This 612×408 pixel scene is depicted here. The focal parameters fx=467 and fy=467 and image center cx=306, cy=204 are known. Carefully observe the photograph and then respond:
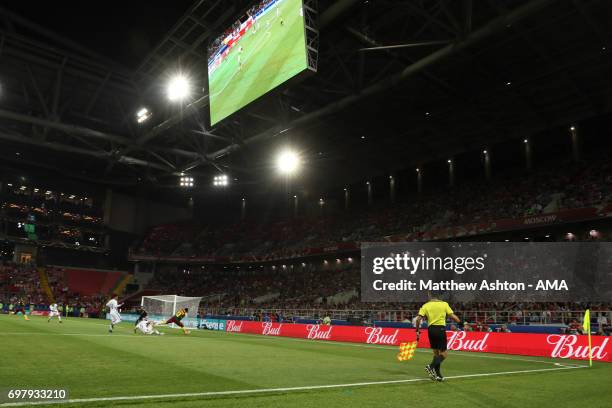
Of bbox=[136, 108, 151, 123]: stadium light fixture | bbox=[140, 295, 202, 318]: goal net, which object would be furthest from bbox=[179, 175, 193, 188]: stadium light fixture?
bbox=[136, 108, 151, 123]: stadium light fixture

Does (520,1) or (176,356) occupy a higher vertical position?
(520,1)

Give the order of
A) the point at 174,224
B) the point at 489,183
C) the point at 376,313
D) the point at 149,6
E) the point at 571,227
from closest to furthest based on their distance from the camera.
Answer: the point at 149,6 < the point at 571,227 < the point at 376,313 < the point at 489,183 < the point at 174,224

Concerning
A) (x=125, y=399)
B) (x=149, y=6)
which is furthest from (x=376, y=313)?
(x=125, y=399)

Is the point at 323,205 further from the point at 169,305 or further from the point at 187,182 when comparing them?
the point at 169,305

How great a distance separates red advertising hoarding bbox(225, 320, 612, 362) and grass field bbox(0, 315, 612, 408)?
11.4 feet

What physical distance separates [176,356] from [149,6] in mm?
21849

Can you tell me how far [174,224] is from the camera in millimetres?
72000

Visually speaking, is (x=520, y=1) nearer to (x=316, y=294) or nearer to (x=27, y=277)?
(x=316, y=294)

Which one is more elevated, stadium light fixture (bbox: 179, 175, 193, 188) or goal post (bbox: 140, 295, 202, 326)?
stadium light fixture (bbox: 179, 175, 193, 188)

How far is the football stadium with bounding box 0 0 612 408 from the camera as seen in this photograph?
11031 mm

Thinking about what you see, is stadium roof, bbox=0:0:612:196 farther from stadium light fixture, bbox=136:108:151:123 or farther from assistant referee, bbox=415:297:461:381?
assistant referee, bbox=415:297:461:381

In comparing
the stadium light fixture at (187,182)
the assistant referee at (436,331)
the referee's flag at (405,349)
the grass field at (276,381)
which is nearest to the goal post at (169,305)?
the stadium light fixture at (187,182)

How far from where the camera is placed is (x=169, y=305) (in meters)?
44.4

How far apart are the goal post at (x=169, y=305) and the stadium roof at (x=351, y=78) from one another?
12728 millimetres
